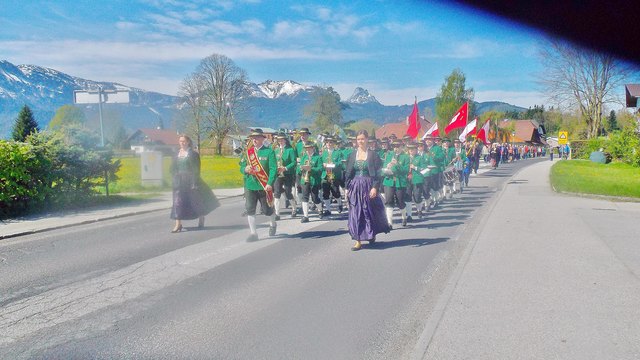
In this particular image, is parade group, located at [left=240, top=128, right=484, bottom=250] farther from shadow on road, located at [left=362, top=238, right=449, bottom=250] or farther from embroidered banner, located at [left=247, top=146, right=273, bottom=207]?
shadow on road, located at [left=362, top=238, right=449, bottom=250]

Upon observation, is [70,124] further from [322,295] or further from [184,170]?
[322,295]

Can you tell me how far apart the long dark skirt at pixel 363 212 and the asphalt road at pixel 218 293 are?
314 mm

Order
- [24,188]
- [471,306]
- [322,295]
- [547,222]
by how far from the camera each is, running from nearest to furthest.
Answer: [471,306] < [322,295] < [547,222] < [24,188]

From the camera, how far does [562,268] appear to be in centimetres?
655

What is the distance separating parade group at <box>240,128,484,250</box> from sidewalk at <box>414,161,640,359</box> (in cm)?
170

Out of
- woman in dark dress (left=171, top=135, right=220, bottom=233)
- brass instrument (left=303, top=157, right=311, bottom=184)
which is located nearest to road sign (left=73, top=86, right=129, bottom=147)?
brass instrument (left=303, top=157, right=311, bottom=184)

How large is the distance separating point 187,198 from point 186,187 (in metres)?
0.22

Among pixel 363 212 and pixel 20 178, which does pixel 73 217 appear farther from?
pixel 363 212

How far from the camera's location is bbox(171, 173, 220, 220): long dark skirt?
972 centimetres

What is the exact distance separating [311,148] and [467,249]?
513cm

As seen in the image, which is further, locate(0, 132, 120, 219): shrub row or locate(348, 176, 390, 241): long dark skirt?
locate(0, 132, 120, 219): shrub row

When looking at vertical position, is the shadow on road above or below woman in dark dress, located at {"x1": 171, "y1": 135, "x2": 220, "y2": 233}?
below

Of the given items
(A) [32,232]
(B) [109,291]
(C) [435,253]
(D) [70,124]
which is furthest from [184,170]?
(D) [70,124]

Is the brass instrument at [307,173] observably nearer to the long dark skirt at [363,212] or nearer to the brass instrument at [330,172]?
the brass instrument at [330,172]
